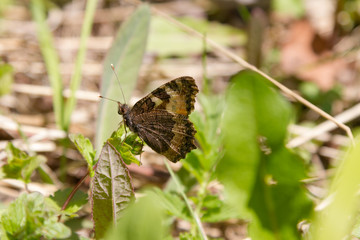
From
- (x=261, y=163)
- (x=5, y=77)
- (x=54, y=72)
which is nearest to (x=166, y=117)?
(x=261, y=163)

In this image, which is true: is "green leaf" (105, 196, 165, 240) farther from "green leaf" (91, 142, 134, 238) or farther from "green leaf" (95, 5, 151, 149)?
"green leaf" (95, 5, 151, 149)

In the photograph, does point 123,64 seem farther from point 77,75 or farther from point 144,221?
point 144,221

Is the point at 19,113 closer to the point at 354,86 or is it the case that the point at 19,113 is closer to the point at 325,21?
the point at 354,86

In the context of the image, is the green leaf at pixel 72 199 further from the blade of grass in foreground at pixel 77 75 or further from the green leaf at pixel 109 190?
the blade of grass in foreground at pixel 77 75

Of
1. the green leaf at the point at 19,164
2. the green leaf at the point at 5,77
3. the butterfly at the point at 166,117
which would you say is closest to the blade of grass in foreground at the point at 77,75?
the green leaf at the point at 5,77

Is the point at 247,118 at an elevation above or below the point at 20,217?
above

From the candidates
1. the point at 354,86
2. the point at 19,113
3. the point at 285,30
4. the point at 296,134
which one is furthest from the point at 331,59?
the point at 19,113
